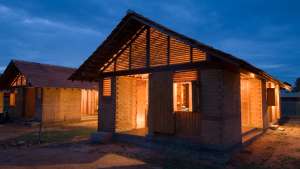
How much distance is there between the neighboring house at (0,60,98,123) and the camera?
19516 millimetres

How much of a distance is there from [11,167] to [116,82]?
616cm

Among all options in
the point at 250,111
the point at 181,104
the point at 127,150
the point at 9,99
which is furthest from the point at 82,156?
the point at 9,99

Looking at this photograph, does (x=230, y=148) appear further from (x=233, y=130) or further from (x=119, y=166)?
(x=119, y=166)

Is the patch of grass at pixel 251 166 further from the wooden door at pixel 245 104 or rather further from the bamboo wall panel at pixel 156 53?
the wooden door at pixel 245 104

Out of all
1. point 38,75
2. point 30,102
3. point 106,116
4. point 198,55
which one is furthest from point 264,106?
point 30,102

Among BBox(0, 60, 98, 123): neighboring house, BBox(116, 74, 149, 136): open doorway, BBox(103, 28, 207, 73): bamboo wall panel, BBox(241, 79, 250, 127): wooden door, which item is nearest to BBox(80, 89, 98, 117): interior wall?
BBox(0, 60, 98, 123): neighboring house

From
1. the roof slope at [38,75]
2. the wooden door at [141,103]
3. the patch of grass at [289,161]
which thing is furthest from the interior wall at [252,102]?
the roof slope at [38,75]

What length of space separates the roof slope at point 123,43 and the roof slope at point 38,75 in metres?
7.80

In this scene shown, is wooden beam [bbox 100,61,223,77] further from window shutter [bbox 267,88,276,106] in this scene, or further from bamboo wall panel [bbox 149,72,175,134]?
window shutter [bbox 267,88,276,106]

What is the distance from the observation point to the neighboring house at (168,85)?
866 cm

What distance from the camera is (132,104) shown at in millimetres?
13125

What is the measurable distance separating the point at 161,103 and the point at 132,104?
3.32 meters

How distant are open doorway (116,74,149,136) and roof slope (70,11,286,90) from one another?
5.13 ft

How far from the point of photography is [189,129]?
381 inches
